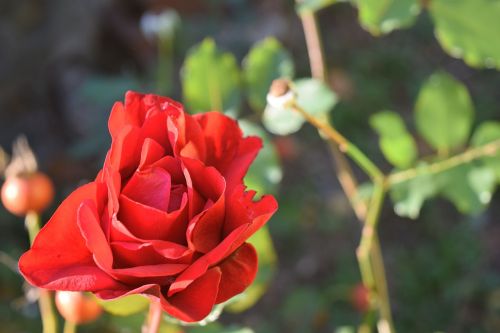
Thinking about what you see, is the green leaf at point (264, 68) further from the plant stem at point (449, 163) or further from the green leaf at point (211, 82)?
the plant stem at point (449, 163)

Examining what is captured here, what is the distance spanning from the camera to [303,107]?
2.49ft

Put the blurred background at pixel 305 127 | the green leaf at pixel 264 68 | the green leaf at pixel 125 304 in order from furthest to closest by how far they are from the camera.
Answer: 1. the blurred background at pixel 305 127
2. the green leaf at pixel 264 68
3. the green leaf at pixel 125 304

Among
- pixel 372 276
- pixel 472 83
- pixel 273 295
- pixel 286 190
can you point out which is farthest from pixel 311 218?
pixel 372 276

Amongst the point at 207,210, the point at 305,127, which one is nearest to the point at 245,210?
the point at 207,210

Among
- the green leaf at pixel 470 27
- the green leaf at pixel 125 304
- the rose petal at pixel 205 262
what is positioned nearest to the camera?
the rose petal at pixel 205 262

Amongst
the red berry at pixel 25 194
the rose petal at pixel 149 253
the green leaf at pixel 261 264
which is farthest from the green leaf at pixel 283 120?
the rose petal at pixel 149 253

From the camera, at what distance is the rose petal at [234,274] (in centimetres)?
45

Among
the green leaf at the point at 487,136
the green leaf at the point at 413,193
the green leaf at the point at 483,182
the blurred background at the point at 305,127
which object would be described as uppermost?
the green leaf at the point at 487,136

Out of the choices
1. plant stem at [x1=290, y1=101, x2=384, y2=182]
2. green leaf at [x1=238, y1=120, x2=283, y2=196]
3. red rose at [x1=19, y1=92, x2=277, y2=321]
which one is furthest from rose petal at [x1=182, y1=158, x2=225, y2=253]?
green leaf at [x1=238, y1=120, x2=283, y2=196]

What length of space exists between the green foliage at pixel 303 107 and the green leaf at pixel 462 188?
135 millimetres

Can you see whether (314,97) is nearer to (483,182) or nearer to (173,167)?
(483,182)

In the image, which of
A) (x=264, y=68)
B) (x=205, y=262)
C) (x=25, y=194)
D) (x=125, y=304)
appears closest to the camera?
(x=205, y=262)

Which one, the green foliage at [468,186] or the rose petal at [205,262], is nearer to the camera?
the rose petal at [205,262]

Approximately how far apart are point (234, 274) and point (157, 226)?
61 millimetres
